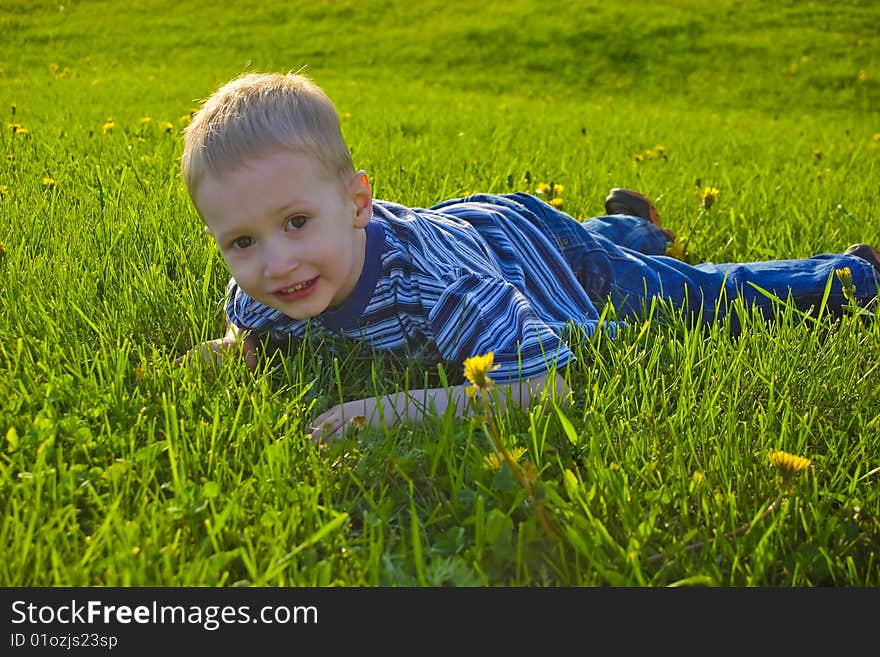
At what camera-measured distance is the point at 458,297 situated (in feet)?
7.15

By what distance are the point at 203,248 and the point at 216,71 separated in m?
9.97

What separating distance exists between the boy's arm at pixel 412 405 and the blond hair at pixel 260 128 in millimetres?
592

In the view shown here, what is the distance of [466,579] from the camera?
1.45 meters

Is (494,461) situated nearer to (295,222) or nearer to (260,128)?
(295,222)

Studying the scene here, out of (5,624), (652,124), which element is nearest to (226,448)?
(5,624)

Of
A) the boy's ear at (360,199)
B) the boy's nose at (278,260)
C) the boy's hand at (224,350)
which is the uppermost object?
the boy's ear at (360,199)

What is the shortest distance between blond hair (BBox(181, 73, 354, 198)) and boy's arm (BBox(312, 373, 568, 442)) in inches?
23.3

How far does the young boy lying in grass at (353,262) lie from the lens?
1.99 m

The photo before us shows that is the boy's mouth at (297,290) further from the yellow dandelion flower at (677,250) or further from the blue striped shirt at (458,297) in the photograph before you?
the yellow dandelion flower at (677,250)

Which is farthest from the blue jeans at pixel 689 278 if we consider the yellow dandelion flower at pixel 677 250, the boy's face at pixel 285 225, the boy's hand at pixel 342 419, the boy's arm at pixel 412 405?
the boy's hand at pixel 342 419

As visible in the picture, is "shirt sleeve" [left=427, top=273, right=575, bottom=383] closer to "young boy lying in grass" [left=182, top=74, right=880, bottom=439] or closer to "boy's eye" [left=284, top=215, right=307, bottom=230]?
"young boy lying in grass" [left=182, top=74, right=880, bottom=439]

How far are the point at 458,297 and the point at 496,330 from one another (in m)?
0.14

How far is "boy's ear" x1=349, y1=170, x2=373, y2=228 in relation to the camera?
2197 mm

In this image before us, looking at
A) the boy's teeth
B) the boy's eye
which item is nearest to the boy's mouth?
the boy's teeth
